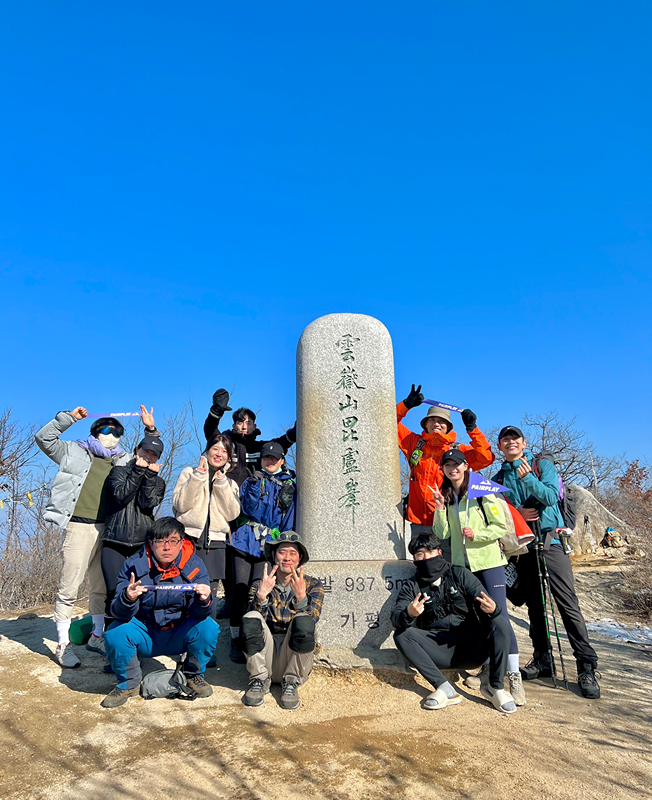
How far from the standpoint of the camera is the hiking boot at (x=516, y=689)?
372cm

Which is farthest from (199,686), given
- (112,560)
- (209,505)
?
(209,505)

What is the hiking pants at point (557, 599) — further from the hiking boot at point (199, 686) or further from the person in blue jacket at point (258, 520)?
the hiking boot at point (199, 686)

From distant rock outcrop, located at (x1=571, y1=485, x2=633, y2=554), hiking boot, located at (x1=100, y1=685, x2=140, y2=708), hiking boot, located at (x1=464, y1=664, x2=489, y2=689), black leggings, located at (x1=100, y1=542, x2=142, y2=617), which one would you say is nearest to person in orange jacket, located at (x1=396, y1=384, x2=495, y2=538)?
hiking boot, located at (x1=464, y1=664, x2=489, y2=689)

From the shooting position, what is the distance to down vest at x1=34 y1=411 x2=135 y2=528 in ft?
15.5

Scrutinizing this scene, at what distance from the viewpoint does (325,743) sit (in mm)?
3174

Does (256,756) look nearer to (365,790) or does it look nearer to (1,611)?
(365,790)

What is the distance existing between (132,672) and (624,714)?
3362 millimetres

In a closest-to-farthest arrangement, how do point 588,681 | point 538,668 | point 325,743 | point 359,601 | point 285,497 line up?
1. point 325,743
2. point 588,681
3. point 538,668
4. point 359,601
5. point 285,497

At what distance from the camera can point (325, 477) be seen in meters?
5.04

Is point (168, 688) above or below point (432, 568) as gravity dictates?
below

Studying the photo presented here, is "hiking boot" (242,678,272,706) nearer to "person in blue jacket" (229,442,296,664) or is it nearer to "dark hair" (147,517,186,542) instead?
"person in blue jacket" (229,442,296,664)

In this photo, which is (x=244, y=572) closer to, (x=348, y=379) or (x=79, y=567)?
(x=79, y=567)

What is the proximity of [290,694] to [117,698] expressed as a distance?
1.20 m

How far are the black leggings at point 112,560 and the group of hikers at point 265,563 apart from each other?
0.01m
